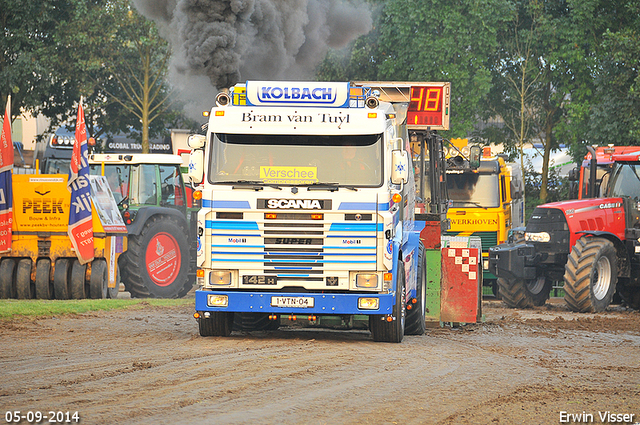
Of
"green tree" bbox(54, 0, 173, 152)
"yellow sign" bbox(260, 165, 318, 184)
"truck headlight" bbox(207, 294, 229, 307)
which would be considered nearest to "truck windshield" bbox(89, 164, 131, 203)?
"truck headlight" bbox(207, 294, 229, 307)

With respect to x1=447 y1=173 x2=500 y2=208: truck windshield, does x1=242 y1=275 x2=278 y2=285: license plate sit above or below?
below

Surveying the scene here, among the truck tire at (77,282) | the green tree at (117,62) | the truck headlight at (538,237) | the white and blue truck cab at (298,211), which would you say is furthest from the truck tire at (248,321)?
the green tree at (117,62)

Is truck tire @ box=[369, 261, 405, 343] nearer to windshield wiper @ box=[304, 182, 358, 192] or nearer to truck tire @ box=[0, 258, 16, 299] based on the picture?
windshield wiper @ box=[304, 182, 358, 192]

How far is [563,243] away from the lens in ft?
59.2

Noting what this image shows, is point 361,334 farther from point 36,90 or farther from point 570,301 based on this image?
point 36,90

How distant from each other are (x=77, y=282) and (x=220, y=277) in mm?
6516

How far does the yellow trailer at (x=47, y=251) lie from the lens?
16375mm

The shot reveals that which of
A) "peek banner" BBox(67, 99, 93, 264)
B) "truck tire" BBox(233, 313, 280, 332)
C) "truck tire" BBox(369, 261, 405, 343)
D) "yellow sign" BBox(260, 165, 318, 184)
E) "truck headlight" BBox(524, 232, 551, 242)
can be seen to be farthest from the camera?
"truck headlight" BBox(524, 232, 551, 242)

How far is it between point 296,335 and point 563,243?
7.91 m

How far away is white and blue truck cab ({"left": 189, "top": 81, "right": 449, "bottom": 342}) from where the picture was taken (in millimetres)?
10555

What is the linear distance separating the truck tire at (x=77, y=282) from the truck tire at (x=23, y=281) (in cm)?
75

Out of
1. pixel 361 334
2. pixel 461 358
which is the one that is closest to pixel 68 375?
pixel 461 358

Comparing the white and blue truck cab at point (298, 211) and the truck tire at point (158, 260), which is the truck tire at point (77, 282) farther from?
the white and blue truck cab at point (298, 211)

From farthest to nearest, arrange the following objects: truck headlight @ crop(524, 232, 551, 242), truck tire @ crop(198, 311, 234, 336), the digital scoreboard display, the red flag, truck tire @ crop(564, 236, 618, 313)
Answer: truck headlight @ crop(524, 232, 551, 242) → truck tire @ crop(564, 236, 618, 313) → the red flag → the digital scoreboard display → truck tire @ crop(198, 311, 234, 336)
